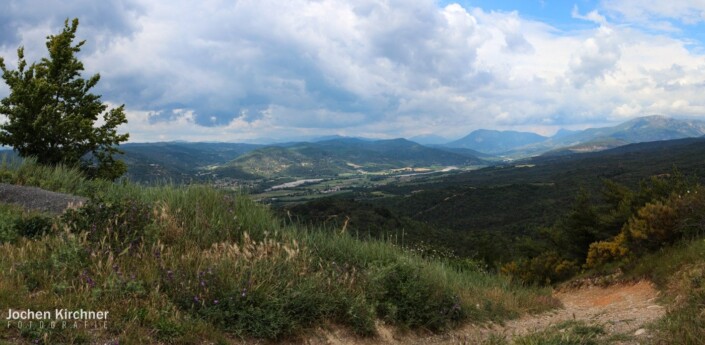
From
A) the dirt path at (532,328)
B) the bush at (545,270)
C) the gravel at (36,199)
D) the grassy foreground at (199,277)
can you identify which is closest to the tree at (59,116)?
the gravel at (36,199)

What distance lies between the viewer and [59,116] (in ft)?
50.6

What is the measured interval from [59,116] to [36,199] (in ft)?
29.1

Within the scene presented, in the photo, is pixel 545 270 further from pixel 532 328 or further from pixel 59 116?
pixel 59 116

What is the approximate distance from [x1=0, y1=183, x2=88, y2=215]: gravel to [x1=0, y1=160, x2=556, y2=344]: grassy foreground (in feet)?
1.66

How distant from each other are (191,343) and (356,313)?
2.24 m

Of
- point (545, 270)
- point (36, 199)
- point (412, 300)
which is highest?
point (36, 199)

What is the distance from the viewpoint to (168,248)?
565cm

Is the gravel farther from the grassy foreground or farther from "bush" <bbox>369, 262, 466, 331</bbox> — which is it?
"bush" <bbox>369, 262, 466, 331</bbox>

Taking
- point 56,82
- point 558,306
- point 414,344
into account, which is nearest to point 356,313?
point 414,344

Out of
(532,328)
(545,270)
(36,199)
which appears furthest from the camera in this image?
(545,270)

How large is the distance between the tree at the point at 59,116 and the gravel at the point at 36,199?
18.4 feet

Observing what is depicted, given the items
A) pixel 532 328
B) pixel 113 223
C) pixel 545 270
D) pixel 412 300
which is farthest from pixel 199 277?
pixel 545 270

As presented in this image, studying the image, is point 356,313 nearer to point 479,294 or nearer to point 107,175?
point 479,294

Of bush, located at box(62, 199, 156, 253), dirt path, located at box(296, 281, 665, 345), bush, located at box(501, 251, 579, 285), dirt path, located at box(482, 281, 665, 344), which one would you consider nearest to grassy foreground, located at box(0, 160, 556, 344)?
bush, located at box(62, 199, 156, 253)
